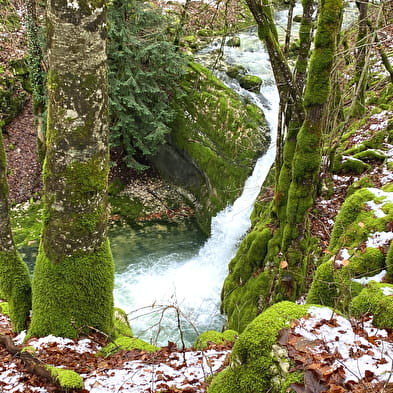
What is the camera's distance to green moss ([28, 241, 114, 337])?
→ 3592mm

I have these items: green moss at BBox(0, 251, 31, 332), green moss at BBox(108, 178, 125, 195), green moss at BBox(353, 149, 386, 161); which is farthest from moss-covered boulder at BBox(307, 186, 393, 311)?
green moss at BBox(108, 178, 125, 195)

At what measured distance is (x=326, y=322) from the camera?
6.74ft

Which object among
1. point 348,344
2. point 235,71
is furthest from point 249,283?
point 235,71

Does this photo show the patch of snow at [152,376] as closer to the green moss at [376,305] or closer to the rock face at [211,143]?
the green moss at [376,305]

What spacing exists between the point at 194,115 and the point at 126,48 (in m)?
A: 3.50

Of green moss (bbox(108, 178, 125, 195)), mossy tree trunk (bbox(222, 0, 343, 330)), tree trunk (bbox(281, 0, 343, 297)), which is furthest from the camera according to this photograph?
green moss (bbox(108, 178, 125, 195))

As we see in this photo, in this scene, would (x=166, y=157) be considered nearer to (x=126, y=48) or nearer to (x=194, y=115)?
(x=194, y=115)

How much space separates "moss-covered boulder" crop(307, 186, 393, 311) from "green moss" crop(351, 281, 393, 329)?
0.22 m


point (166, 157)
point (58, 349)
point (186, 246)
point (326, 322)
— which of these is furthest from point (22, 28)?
point (326, 322)

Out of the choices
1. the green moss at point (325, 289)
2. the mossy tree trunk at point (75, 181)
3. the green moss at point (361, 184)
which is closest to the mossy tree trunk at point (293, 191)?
the green moss at point (325, 289)

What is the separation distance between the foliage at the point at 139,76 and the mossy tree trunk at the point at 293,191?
7146 millimetres

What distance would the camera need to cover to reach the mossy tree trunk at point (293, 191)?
4871 mm

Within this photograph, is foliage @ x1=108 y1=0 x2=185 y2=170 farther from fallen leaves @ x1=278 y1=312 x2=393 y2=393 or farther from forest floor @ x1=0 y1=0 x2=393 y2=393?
fallen leaves @ x1=278 y1=312 x2=393 y2=393

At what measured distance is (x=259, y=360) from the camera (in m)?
1.90
